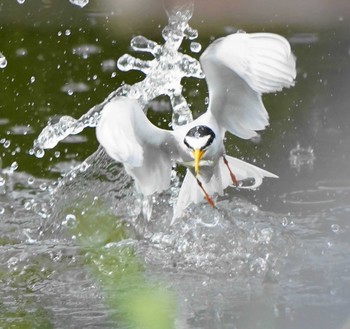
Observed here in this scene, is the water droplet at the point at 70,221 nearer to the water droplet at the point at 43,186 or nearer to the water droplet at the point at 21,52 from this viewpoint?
the water droplet at the point at 43,186

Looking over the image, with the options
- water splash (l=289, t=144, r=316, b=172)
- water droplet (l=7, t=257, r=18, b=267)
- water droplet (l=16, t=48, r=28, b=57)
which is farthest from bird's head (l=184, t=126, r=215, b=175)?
water droplet (l=16, t=48, r=28, b=57)

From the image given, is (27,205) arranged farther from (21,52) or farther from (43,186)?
(21,52)

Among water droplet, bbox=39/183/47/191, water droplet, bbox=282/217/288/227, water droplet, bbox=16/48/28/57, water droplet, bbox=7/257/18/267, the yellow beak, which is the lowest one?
water droplet, bbox=16/48/28/57

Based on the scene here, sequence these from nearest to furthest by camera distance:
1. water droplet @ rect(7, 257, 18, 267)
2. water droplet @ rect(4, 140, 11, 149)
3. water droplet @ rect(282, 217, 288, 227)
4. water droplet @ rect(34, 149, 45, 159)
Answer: water droplet @ rect(7, 257, 18, 267) < water droplet @ rect(282, 217, 288, 227) < water droplet @ rect(34, 149, 45, 159) < water droplet @ rect(4, 140, 11, 149)

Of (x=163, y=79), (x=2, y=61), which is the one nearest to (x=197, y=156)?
(x=163, y=79)

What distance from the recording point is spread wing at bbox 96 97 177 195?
1.92 m

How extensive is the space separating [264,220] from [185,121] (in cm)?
25

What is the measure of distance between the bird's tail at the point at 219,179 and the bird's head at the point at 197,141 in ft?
0.44

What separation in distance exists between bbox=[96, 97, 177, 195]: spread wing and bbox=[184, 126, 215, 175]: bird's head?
57 mm

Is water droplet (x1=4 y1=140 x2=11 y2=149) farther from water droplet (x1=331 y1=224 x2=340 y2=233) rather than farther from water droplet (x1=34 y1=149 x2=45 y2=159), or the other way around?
water droplet (x1=331 y1=224 x2=340 y2=233)

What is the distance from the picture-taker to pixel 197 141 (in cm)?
204

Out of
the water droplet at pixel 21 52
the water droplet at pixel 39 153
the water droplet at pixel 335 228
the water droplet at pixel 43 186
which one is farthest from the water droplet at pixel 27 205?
the water droplet at pixel 21 52

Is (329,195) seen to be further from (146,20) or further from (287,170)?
(146,20)

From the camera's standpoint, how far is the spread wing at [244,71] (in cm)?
198
